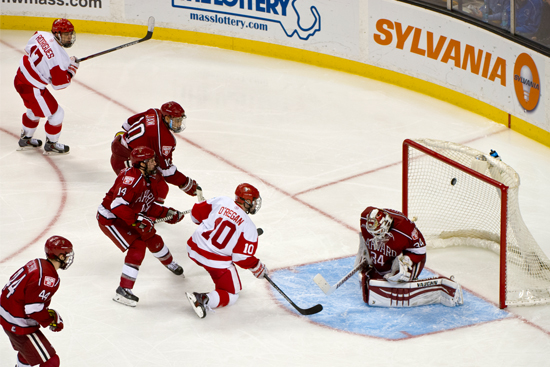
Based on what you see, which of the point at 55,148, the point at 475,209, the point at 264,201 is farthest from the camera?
the point at 55,148

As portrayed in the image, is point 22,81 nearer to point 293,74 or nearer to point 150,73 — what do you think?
point 150,73

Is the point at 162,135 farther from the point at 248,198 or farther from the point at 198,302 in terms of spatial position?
the point at 198,302

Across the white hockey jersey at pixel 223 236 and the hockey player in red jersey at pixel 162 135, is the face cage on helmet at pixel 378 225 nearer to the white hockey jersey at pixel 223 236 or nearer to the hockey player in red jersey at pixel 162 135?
the white hockey jersey at pixel 223 236

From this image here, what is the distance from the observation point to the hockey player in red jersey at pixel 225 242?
16.5 ft

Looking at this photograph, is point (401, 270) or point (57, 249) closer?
point (57, 249)

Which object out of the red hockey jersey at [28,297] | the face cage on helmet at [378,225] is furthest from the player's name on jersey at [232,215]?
the red hockey jersey at [28,297]

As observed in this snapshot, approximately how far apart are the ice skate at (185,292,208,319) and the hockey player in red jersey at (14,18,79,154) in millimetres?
2902

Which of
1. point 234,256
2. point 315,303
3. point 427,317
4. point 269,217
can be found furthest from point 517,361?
point 269,217

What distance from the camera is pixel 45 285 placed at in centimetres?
420

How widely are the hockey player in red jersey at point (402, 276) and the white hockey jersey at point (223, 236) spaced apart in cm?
74

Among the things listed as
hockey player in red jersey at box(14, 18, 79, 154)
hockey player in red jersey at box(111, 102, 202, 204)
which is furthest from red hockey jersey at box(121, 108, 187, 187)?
hockey player in red jersey at box(14, 18, 79, 154)

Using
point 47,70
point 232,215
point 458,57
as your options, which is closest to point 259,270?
point 232,215

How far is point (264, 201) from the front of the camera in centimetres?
677

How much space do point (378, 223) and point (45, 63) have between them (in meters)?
3.55
